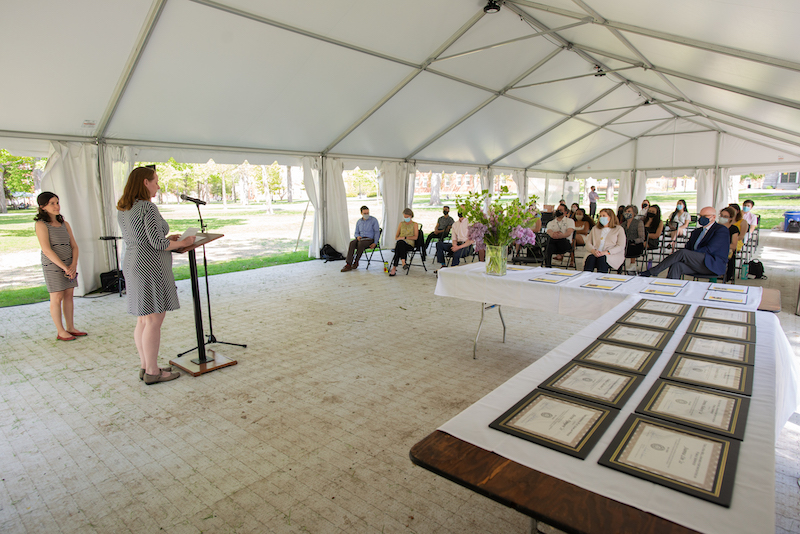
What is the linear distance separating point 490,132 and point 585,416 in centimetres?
941

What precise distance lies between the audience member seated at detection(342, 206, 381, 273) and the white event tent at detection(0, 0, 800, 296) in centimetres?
110

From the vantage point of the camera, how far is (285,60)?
5.50 m

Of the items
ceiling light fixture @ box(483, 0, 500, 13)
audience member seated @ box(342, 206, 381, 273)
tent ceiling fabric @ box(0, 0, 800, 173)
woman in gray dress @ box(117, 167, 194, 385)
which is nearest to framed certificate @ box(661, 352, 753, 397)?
woman in gray dress @ box(117, 167, 194, 385)

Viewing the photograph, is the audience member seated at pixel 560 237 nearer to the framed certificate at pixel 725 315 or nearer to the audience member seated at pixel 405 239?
the audience member seated at pixel 405 239

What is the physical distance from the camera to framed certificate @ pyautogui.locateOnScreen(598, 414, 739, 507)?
84 centimetres

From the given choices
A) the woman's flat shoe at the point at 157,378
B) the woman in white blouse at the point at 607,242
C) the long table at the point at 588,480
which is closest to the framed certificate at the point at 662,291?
the long table at the point at 588,480

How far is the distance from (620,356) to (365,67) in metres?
5.79

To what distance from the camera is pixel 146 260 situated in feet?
9.57

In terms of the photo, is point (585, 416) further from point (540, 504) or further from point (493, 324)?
point (493, 324)

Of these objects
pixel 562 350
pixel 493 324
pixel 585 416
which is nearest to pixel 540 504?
pixel 585 416

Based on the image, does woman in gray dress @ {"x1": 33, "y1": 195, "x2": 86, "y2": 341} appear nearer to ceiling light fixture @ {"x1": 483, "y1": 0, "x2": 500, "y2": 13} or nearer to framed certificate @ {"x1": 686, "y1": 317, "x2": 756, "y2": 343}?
framed certificate @ {"x1": 686, "y1": 317, "x2": 756, "y2": 343}

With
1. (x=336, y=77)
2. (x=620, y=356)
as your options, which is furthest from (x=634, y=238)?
(x=620, y=356)

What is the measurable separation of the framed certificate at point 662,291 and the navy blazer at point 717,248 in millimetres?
2854

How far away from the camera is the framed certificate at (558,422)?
39.1 inches
